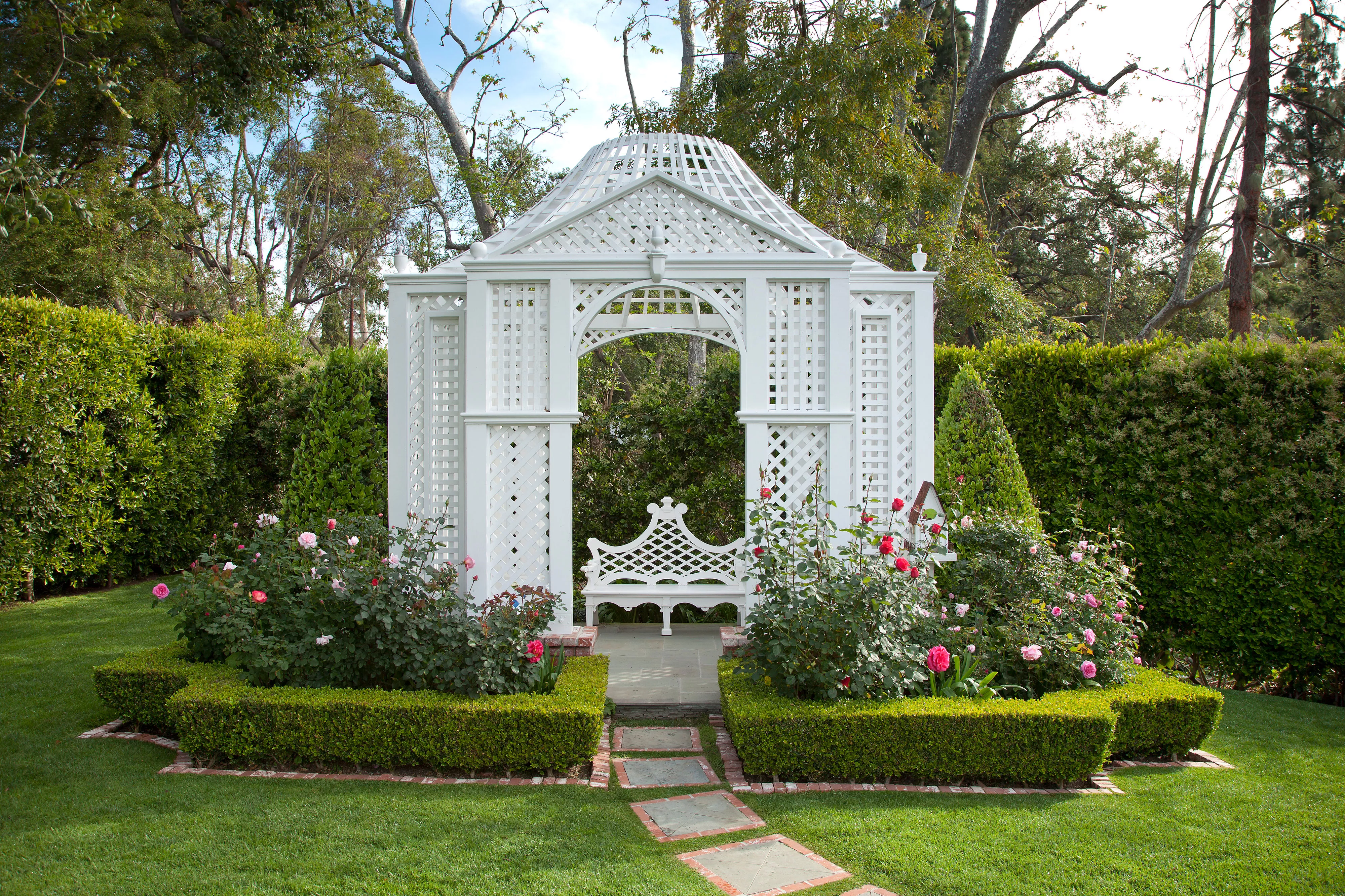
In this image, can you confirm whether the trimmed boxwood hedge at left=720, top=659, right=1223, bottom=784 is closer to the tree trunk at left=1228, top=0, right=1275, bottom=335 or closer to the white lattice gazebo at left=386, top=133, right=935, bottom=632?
the white lattice gazebo at left=386, top=133, right=935, bottom=632

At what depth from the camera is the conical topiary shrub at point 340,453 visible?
22.6 feet

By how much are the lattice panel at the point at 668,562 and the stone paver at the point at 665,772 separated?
2317 millimetres

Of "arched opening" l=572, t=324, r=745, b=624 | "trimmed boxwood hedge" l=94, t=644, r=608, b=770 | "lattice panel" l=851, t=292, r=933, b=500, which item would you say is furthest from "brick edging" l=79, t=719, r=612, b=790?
"arched opening" l=572, t=324, r=745, b=624

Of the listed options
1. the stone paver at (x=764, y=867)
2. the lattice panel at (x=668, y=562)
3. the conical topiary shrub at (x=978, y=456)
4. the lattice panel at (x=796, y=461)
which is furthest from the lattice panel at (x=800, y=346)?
the stone paver at (x=764, y=867)

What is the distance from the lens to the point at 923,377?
18.7ft

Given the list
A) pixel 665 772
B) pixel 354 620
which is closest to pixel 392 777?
pixel 354 620

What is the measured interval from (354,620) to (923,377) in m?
4.12

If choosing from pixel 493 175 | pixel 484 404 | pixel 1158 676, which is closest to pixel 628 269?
pixel 484 404

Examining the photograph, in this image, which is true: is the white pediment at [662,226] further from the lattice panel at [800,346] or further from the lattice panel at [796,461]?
the lattice panel at [796,461]

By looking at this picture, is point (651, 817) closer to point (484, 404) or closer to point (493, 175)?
point (484, 404)

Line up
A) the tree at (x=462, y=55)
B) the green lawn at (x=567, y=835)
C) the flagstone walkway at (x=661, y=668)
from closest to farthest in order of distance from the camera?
the green lawn at (x=567, y=835)
the flagstone walkway at (x=661, y=668)
the tree at (x=462, y=55)

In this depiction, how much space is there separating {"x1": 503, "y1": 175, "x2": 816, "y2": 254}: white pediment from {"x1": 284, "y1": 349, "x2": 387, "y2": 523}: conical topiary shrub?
2462 mm

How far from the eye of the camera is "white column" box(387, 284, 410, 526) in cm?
570

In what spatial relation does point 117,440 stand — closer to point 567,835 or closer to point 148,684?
point 148,684
